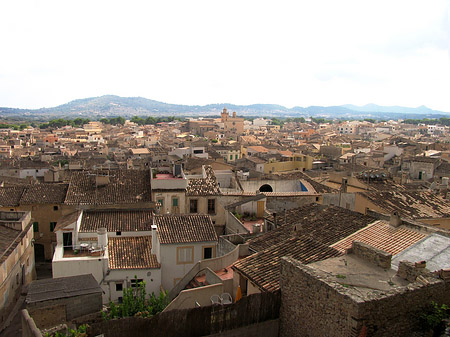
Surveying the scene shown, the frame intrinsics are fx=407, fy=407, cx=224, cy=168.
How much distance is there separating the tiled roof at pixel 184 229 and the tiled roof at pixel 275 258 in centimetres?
700

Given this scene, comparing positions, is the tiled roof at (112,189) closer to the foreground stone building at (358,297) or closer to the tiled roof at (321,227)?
the tiled roof at (321,227)

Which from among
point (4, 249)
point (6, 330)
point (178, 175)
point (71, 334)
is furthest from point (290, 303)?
point (178, 175)

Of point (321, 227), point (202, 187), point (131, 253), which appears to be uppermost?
point (321, 227)

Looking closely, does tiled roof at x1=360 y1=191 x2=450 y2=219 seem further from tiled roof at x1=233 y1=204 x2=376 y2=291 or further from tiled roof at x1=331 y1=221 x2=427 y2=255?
tiled roof at x1=331 y1=221 x2=427 y2=255

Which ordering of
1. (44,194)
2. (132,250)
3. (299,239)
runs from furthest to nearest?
1. (44,194)
2. (132,250)
3. (299,239)

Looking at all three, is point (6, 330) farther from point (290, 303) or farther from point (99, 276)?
point (290, 303)

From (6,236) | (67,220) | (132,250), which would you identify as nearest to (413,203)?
(132,250)

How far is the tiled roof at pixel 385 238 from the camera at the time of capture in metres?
12.6

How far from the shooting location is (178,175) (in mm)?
28250

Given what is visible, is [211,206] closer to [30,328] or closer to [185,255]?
[185,255]

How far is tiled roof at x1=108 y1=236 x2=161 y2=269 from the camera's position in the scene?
19359 mm

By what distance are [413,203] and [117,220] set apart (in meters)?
16.8

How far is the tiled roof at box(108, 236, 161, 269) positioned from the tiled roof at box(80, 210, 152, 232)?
1.96 feet

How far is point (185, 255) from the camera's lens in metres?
19.8
